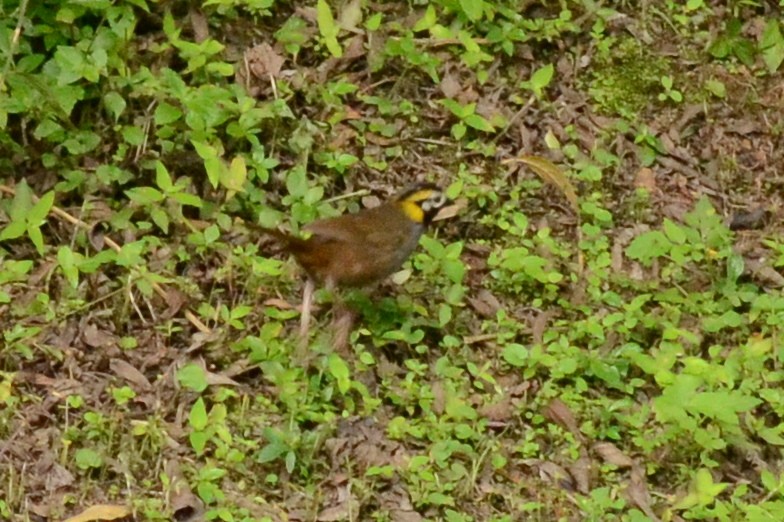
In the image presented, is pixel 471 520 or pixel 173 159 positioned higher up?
pixel 173 159

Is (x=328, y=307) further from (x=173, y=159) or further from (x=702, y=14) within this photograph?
(x=702, y=14)

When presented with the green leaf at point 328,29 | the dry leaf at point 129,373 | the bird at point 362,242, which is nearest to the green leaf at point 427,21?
the green leaf at point 328,29

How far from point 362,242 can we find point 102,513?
5.00 feet

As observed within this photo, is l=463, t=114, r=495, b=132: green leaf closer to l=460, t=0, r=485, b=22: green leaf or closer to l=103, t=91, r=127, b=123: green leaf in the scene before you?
l=460, t=0, r=485, b=22: green leaf

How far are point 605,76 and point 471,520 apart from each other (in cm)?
290

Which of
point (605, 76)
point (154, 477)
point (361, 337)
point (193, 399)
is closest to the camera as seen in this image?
point (154, 477)

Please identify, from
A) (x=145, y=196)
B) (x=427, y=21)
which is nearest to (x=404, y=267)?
(x=145, y=196)

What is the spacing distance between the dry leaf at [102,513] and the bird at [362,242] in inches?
43.5

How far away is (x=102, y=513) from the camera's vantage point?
442 centimetres

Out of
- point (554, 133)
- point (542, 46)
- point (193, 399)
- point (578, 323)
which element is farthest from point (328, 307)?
point (542, 46)

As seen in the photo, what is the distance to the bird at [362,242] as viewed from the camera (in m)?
5.11

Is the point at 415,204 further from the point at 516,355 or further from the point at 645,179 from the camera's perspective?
the point at 645,179

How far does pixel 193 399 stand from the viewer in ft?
16.2

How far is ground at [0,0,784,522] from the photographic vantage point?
4754mm
